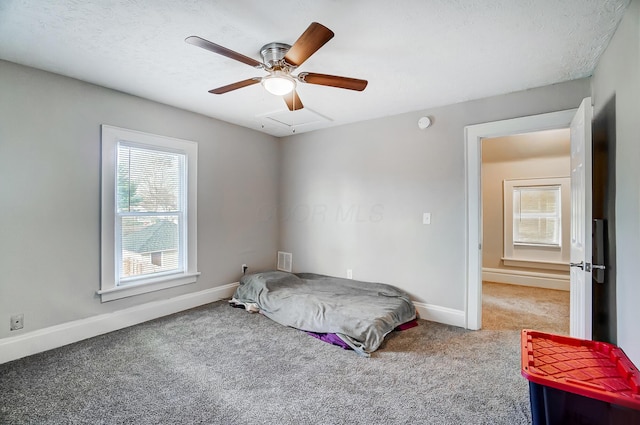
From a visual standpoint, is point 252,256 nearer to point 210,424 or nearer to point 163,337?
point 163,337

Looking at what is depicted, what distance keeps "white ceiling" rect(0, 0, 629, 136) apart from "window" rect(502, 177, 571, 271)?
2858 mm

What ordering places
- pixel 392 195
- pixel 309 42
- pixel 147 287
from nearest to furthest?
pixel 309 42
pixel 147 287
pixel 392 195

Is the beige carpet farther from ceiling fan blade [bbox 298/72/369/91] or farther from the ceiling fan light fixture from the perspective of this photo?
the ceiling fan light fixture

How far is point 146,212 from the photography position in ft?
10.6

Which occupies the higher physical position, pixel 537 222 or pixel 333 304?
pixel 537 222

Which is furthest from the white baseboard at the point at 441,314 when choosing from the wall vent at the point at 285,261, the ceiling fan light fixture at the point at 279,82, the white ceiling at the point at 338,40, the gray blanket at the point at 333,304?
the ceiling fan light fixture at the point at 279,82

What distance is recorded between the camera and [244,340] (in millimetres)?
2783

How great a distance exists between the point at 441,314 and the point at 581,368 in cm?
183

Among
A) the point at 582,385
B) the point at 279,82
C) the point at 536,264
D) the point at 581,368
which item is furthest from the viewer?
the point at 536,264

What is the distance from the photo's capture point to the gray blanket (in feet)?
8.82

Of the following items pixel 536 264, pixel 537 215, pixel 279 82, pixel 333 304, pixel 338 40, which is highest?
pixel 338 40

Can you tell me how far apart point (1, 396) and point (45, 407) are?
38cm

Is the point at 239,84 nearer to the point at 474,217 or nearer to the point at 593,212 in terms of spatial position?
the point at 474,217

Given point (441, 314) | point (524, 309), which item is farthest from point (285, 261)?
point (524, 309)
